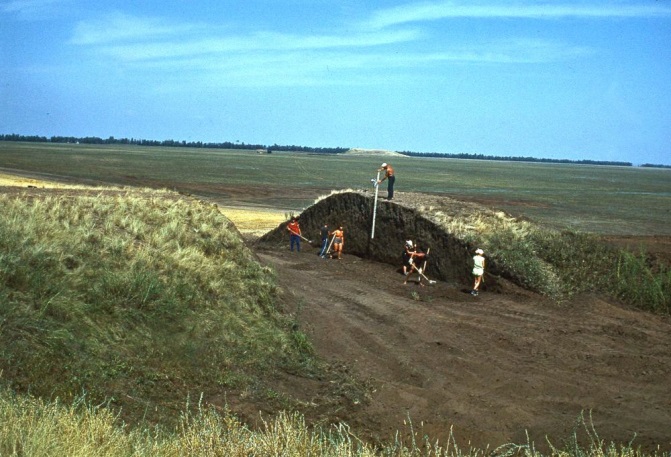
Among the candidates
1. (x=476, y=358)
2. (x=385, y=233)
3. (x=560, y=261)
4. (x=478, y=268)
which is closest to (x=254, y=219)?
(x=385, y=233)

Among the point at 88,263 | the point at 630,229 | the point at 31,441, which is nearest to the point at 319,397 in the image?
the point at 88,263

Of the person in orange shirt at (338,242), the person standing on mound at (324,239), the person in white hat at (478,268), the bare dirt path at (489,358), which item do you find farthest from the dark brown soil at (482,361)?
the person standing on mound at (324,239)

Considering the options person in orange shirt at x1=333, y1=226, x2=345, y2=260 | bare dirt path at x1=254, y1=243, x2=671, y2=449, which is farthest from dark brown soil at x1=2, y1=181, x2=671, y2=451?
person in orange shirt at x1=333, y1=226, x2=345, y2=260

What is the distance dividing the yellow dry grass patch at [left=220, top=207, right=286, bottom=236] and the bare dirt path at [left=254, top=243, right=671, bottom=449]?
13.4m

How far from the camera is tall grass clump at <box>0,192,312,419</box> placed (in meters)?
10.2

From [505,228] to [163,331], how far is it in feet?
37.7

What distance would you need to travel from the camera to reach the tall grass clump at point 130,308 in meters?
10.2

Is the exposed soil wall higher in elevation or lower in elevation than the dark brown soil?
higher

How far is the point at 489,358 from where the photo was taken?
1377 cm

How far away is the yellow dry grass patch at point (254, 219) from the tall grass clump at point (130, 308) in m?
14.8

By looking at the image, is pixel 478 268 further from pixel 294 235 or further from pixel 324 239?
pixel 294 235

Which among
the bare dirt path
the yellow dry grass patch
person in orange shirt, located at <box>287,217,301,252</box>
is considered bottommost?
the bare dirt path

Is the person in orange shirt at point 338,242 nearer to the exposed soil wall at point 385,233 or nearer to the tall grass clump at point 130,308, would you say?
the exposed soil wall at point 385,233

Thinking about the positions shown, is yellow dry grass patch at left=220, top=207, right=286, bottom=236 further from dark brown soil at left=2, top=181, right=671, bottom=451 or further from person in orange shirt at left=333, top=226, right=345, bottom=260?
dark brown soil at left=2, top=181, right=671, bottom=451
